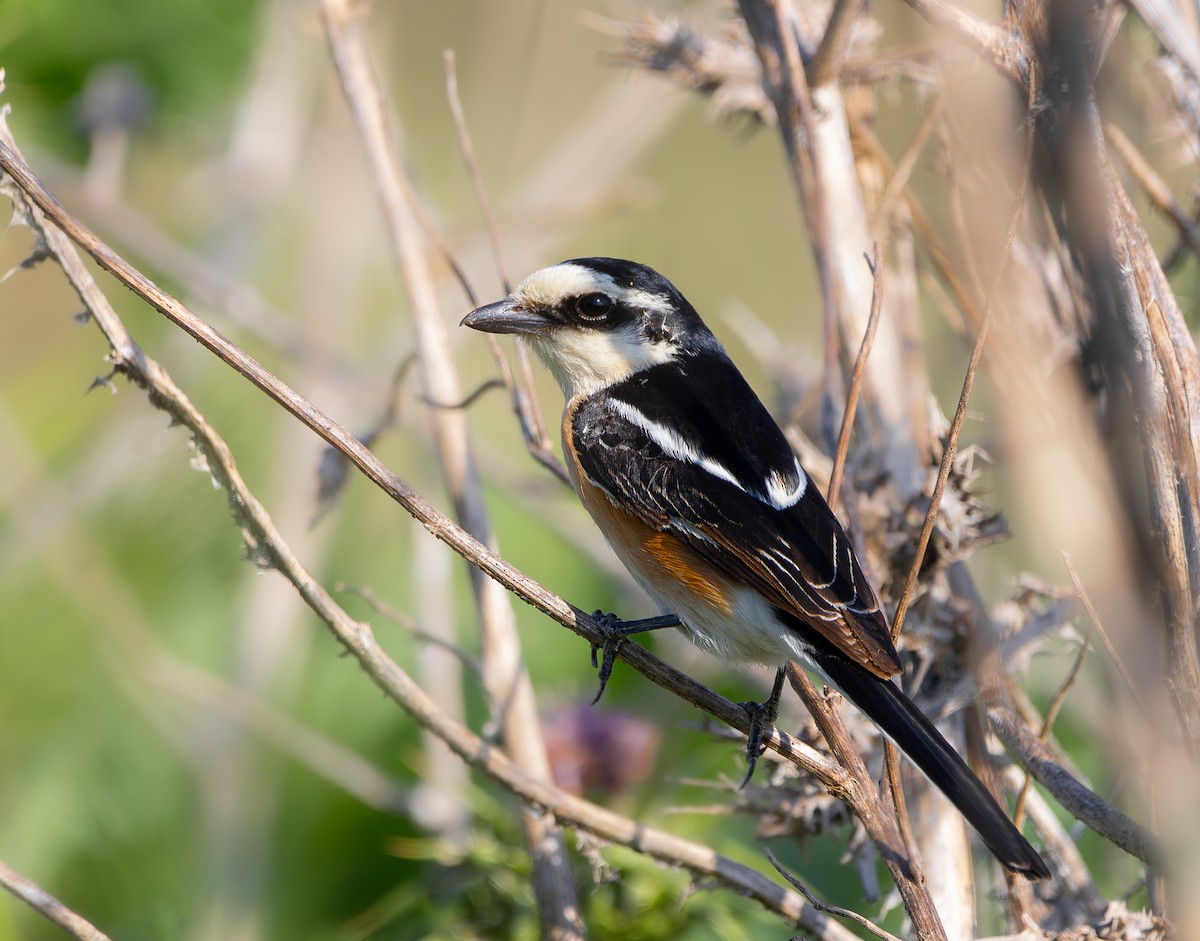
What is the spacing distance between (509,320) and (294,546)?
3.42 ft

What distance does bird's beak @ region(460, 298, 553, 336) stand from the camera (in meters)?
2.22

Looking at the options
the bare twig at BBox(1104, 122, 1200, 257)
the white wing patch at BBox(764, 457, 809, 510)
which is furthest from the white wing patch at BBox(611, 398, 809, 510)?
the bare twig at BBox(1104, 122, 1200, 257)

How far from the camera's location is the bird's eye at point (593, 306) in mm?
2309

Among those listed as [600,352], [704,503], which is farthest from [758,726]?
[600,352]

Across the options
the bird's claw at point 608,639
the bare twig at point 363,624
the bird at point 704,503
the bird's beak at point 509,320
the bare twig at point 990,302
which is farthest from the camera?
the bird's beak at point 509,320

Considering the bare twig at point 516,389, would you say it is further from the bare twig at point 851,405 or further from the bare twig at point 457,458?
the bare twig at point 851,405

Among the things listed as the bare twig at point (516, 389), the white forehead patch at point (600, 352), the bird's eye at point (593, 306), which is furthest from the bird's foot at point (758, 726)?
the bird's eye at point (593, 306)

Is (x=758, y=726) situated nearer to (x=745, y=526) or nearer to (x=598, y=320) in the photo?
(x=745, y=526)

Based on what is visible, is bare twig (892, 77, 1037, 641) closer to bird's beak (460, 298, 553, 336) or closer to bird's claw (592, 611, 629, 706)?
bird's claw (592, 611, 629, 706)

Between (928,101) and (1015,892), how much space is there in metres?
1.61

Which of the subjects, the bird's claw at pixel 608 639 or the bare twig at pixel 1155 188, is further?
the bare twig at pixel 1155 188

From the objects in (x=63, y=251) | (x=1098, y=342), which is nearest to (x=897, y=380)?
(x=1098, y=342)

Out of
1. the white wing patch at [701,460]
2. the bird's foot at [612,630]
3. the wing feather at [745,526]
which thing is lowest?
the bird's foot at [612,630]

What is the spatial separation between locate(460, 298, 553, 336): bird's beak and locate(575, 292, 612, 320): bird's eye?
0.23 ft
